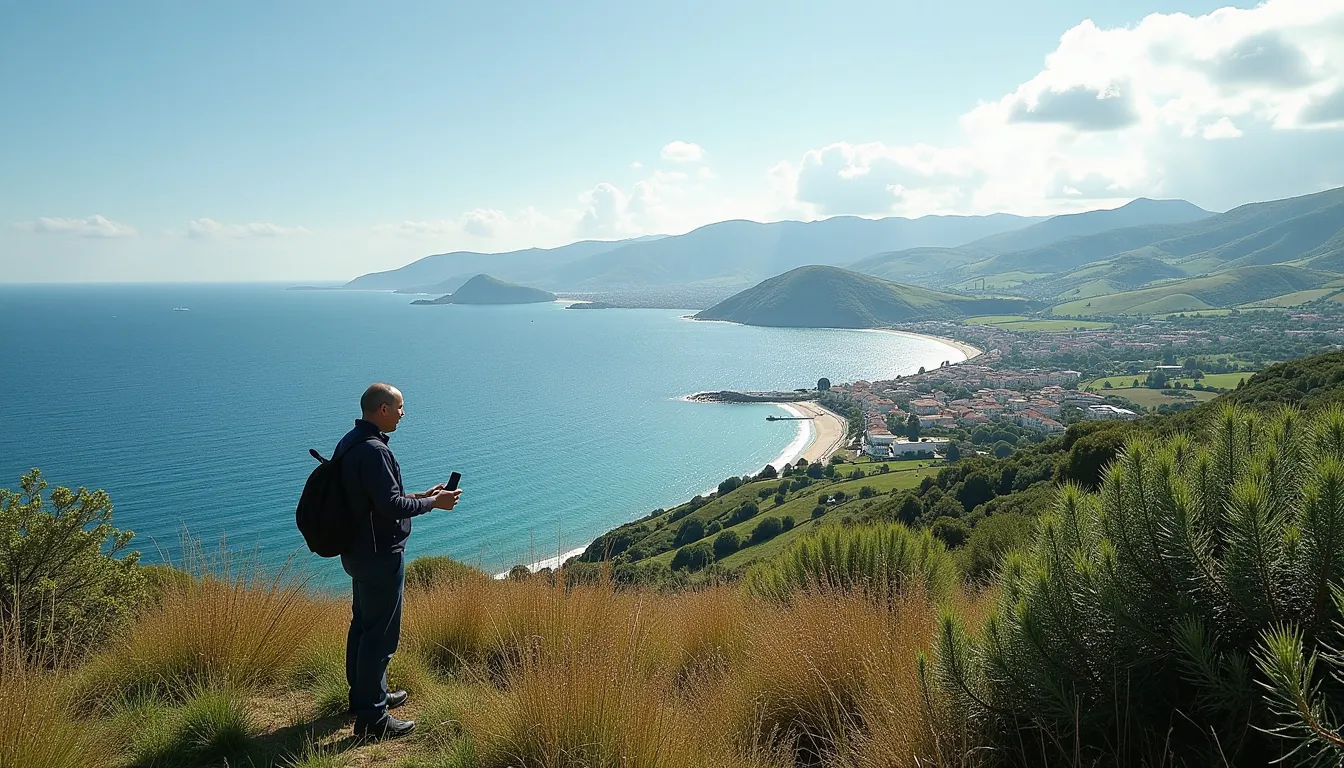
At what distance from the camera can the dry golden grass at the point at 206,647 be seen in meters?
4.29

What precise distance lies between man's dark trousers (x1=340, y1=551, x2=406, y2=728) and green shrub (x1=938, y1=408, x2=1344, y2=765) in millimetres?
3024

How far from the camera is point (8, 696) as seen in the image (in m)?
2.81

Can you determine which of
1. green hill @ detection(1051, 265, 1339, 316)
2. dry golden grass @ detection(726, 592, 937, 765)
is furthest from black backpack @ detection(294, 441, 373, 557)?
green hill @ detection(1051, 265, 1339, 316)

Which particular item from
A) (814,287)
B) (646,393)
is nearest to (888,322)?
(814,287)

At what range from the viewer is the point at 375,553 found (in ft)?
12.9

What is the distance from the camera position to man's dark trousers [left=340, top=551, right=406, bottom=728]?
12.8ft

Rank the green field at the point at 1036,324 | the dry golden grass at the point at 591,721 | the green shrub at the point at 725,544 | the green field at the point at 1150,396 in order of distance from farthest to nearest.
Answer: the green field at the point at 1036,324 → the green field at the point at 1150,396 → the green shrub at the point at 725,544 → the dry golden grass at the point at 591,721

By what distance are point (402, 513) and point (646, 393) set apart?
86463mm

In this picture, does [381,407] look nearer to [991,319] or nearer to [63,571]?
[63,571]

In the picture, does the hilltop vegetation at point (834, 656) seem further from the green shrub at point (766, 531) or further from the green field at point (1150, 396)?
the green field at point (1150, 396)

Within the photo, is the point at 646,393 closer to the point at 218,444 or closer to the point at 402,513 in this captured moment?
the point at 218,444

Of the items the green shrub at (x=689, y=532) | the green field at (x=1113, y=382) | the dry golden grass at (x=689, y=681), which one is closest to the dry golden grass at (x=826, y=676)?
the dry golden grass at (x=689, y=681)

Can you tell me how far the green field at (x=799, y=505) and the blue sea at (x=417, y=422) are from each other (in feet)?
21.7

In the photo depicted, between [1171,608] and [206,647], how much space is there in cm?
526
